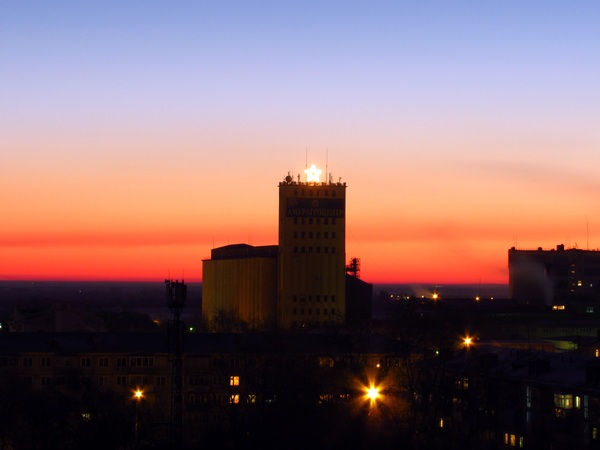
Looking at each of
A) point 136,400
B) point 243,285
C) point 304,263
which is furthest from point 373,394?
point 243,285

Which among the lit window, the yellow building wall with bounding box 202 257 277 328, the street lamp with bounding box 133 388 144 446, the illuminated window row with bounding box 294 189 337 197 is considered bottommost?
the street lamp with bounding box 133 388 144 446

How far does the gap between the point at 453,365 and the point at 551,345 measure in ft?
129

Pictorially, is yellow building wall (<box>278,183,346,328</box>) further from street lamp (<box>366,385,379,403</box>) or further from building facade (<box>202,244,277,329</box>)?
street lamp (<box>366,385,379,403</box>)

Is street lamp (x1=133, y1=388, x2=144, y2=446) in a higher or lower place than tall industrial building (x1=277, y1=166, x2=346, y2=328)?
lower

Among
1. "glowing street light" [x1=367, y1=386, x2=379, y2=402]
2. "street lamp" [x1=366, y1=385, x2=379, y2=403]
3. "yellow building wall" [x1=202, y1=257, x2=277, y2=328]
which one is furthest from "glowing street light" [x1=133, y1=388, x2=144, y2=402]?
"yellow building wall" [x1=202, y1=257, x2=277, y2=328]

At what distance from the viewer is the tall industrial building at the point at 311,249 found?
15375 centimetres

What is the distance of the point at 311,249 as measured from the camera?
155 m

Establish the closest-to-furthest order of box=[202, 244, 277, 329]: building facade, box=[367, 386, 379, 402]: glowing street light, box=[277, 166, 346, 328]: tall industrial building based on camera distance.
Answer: box=[367, 386, 379, 402]: glowing street light → box=[277, 166, 346, 328]: tall industrial building → box=[202, 244, 277, 329]: building facade

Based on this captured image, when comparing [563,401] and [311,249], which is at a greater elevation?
[311,249]

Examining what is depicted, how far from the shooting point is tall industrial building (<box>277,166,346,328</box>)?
6053 inches

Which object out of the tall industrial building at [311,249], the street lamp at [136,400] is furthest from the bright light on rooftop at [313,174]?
the street lamp at [136,400]

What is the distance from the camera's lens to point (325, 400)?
268ft

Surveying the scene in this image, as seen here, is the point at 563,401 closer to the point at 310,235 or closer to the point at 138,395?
the point at 138,395

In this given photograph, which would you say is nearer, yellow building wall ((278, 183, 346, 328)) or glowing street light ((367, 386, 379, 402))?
glowing street light ((367, 386, 379, 402))
